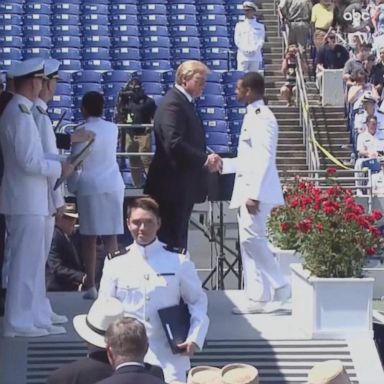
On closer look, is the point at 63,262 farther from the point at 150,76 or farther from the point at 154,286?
the point at 150,76

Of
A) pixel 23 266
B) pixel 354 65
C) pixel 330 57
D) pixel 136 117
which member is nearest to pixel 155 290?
pixel 23 266

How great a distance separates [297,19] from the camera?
22.4 m

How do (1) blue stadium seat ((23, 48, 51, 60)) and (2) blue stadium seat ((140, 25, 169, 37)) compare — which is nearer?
(1) blue stadium seat ((23, 48, 51, 60))

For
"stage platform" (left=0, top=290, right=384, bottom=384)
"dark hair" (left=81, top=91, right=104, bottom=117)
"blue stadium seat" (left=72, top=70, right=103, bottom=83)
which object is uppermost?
"dark hair" (left=81, top=91, right=104, bottom=117)

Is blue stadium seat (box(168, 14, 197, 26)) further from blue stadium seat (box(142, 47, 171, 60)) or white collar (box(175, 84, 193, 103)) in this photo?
white collar (box(175, 84, 193, 103))

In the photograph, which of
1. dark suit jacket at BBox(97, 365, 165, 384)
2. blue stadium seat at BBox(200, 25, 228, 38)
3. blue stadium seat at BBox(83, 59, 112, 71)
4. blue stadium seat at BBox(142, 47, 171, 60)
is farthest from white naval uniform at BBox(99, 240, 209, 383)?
blue stadium seat at BBox(200, 25, 228, 38)

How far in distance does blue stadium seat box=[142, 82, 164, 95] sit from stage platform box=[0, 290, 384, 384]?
11516 mm

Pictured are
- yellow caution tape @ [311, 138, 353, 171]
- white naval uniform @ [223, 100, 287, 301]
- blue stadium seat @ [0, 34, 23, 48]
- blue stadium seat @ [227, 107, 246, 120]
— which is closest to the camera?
white naval uniform @ [223, 100, 287, 301]

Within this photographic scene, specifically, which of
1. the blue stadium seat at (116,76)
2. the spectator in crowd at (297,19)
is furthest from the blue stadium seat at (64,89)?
the spectator in crowd at (297,19)

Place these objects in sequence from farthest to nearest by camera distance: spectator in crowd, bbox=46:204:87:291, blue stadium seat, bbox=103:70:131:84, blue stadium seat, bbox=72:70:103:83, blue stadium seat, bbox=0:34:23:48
Answer: blue stadium seat, bbox=0:34:23:48
blue stadium seat, bbox=72:70:103:83
blue stadium seat, bbox=103:70:131:84
spectator in crowd, bbox=46:204:87:291

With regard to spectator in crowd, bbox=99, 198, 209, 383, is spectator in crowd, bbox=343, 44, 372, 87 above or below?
above

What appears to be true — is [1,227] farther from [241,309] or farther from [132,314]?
[132,314]

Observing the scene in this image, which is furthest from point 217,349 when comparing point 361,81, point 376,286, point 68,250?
point 361,81

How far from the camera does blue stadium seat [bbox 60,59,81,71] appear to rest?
22.2m
